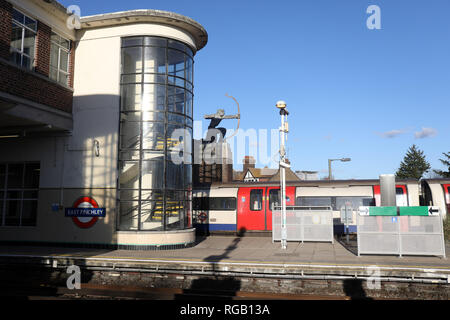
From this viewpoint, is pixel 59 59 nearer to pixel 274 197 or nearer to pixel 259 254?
pixel 259 254

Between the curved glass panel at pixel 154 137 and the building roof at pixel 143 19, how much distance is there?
0.76 meters

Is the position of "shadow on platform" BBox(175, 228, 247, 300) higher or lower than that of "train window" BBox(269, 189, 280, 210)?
lower

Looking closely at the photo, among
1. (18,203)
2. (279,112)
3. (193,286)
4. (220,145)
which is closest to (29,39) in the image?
(18,203)

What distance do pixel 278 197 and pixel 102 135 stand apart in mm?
9499

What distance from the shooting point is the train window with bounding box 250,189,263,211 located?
2070 cm

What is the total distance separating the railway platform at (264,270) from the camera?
33.9ft

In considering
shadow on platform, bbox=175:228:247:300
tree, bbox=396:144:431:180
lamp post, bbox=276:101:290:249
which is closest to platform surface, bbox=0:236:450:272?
shadow on platform, bbox=175:228:247:300

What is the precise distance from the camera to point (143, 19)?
54.7 feet

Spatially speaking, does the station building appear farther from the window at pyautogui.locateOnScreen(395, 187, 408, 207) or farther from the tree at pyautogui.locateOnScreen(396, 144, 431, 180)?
the tree at pyautogui.locateOnScreen(396, 144, 431, 180)

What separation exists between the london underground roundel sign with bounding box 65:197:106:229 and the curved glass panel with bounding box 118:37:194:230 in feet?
3.51

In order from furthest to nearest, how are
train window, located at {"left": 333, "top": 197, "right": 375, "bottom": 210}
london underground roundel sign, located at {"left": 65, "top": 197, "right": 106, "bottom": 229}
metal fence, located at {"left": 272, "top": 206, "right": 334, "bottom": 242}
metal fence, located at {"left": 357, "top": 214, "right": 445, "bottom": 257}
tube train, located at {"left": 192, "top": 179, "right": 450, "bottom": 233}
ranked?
train window, located at {"left": 333, "top": 197, "right": 375, "bottom": 210} < tube train, located at {"left": 192, "top": 179, "right": 450, "bottom": 233} < metal fence, located at {"left": 272, "top": 206, "right": 334, "bottom": 242} < london underground roundel sign, located at {"left": 65, "top": 197, "right": 106, "bottom": 229} < metal fence, located at {"left": 357, "top": 214, "right": 445, "bottom": 257}

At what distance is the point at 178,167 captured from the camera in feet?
55.9
